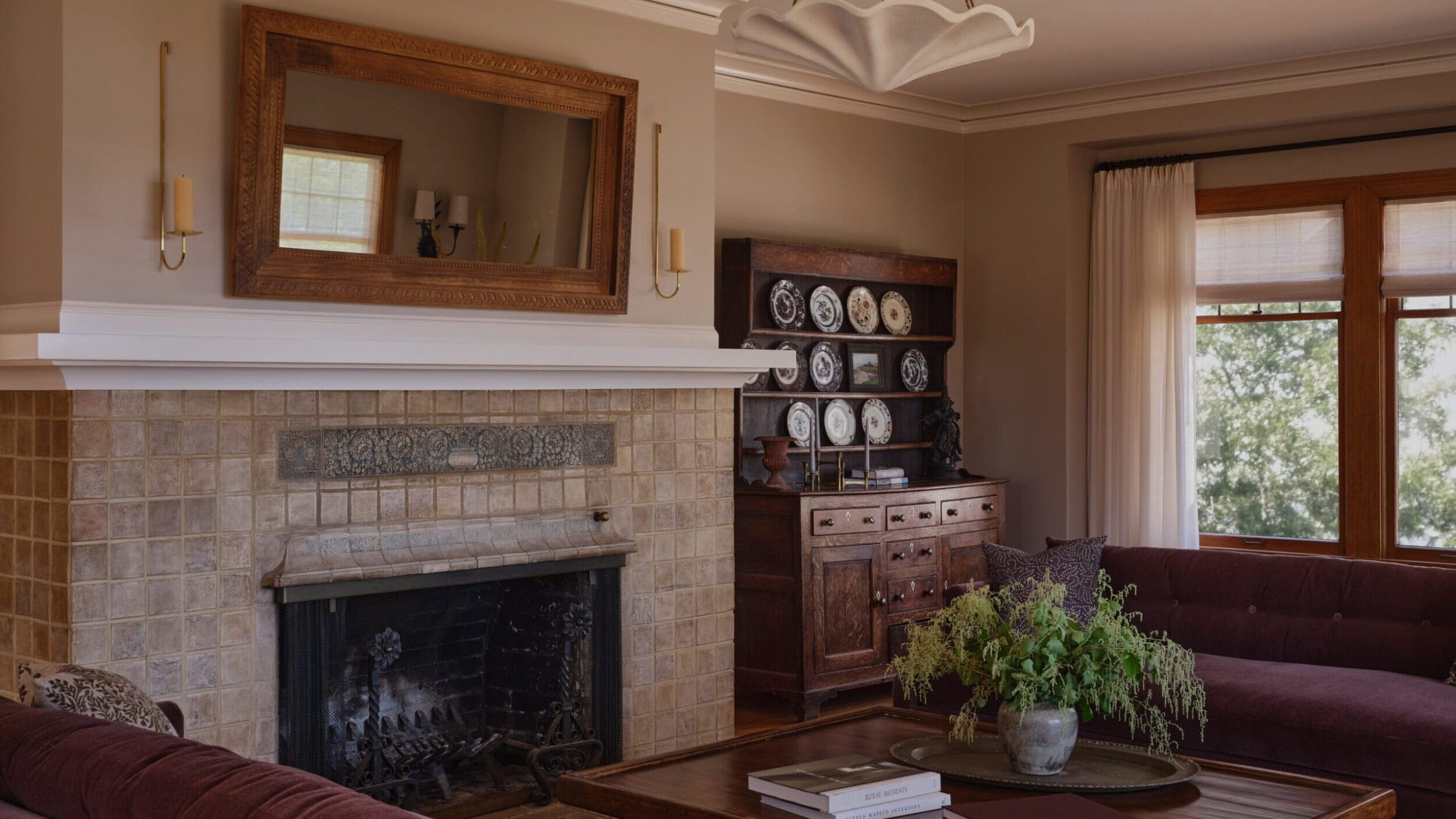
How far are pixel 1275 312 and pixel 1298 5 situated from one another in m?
1.79

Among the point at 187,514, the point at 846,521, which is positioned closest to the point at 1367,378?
the point at 846,521

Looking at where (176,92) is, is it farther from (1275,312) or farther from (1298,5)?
(1275,312)

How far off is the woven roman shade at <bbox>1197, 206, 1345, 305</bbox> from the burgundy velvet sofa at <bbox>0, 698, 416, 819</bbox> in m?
5.94

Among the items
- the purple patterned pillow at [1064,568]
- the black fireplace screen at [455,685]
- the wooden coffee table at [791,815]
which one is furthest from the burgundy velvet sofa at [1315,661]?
the black fireplace screen at [455,685]

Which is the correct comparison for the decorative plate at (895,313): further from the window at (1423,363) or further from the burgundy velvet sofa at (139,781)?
the burgundy velvet sofa at (139,781)

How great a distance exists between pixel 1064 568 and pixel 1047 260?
2.83m

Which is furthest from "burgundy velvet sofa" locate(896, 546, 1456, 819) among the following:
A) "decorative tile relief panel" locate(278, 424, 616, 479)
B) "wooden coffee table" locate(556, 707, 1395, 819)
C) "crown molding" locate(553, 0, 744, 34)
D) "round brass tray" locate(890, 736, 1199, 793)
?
"crown molding" locate(553, 0, 744, 34)

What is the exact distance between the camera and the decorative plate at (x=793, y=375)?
6.42 meters

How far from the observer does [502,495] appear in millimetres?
4566

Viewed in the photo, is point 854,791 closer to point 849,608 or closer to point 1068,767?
point 1068,767

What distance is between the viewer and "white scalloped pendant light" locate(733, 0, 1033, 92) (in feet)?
10.4

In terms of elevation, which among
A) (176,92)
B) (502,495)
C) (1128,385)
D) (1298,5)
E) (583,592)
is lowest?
(583,592)

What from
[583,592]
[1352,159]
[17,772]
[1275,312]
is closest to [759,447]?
[583,592]

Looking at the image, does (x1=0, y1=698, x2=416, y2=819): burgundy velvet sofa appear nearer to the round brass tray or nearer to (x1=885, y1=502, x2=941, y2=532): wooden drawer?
the round brass tray
